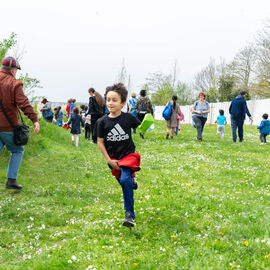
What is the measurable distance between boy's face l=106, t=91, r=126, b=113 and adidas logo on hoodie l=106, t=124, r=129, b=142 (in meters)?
0.25

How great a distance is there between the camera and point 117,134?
437 cm

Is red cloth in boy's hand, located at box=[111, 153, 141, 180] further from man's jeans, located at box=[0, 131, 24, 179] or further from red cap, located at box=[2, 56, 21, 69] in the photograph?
red cap, located at box=[2, 56, 21, 69]

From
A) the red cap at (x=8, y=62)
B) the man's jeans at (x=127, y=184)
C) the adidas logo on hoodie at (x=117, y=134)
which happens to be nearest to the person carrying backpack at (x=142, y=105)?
the red cap at (x=8, y=62)

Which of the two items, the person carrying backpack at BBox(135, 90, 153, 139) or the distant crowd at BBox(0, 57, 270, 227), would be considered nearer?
the distant crowd at BBox(0, 57, 270, 227)

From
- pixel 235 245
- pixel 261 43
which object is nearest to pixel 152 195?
pixel 235 245

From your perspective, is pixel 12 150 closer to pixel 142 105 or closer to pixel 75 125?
pixel 75 125

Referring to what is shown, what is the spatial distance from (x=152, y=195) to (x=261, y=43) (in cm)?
3456

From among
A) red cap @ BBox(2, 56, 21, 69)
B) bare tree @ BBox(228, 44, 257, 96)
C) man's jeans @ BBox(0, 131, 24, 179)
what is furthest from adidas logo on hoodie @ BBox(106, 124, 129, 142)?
bare tree @ BBox(228, 44, 257, 96)

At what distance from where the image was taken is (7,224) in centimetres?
469

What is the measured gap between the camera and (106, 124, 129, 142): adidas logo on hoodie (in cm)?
437

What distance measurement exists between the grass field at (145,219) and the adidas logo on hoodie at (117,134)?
1.31 meters

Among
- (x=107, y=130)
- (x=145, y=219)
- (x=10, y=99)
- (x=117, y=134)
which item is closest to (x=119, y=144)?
(x=117, y=134)

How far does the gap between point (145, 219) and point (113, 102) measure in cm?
192

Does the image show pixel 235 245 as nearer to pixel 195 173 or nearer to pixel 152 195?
pixel 152 195
